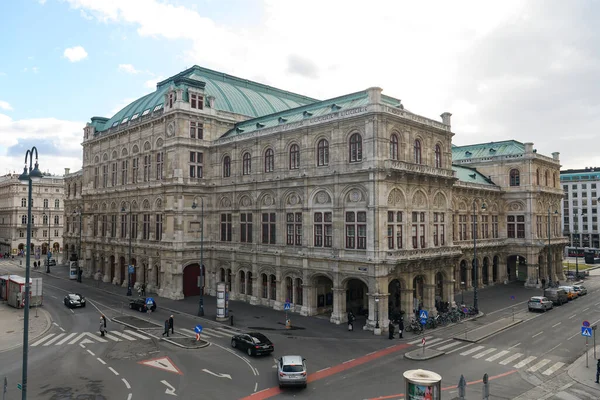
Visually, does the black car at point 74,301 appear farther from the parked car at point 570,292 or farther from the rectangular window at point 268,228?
the parked car at point 570,292

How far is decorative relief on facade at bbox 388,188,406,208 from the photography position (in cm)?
4012

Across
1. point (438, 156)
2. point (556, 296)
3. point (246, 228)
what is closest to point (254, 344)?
point (246, 228)

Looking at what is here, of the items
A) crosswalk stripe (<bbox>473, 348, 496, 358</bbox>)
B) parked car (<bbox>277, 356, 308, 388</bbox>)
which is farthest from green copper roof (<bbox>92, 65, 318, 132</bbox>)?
crosswalk stripe (<bbox>473, 348, 496, 358</bbox>)

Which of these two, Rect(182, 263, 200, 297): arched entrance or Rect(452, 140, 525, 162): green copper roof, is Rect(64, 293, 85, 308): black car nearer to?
Rect(182, 263, 200, 297): arched entrance

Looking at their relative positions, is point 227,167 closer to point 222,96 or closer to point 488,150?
point 222,96

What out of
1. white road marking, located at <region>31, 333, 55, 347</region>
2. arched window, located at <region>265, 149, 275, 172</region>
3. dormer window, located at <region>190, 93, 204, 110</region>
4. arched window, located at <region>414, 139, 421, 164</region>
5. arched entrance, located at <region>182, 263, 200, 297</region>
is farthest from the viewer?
dormer window, located at <region>190, 93, 204, 110</region>

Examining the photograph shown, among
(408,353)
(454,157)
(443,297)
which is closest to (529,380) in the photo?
(408,353)

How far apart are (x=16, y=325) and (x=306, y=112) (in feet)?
116

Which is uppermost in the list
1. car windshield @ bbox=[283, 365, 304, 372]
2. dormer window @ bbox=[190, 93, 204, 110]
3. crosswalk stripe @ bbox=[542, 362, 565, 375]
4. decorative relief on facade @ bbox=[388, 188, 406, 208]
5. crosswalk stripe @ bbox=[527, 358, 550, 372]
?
dormer window @ bbox=[190, 93, 204, 110]

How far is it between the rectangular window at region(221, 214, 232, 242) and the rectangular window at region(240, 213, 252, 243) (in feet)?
8.33

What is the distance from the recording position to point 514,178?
68250mm

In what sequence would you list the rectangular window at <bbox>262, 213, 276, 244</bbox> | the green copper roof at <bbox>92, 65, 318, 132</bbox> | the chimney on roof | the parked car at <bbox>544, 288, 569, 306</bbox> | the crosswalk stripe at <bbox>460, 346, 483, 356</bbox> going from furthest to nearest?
the green copper roof at <bbox>92, 65, 318, 132</bbox>, the parked car at <bbox>544, 288, 569, 306</bbox>, the rectangular window at <bbox>262, 213, 276, 244</bbox>, the chimney on roof, the crosswalk stripe at <bbox>460, 346, 483, 356</bbox>

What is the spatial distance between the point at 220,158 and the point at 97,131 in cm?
3124

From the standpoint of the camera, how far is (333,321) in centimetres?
4072
